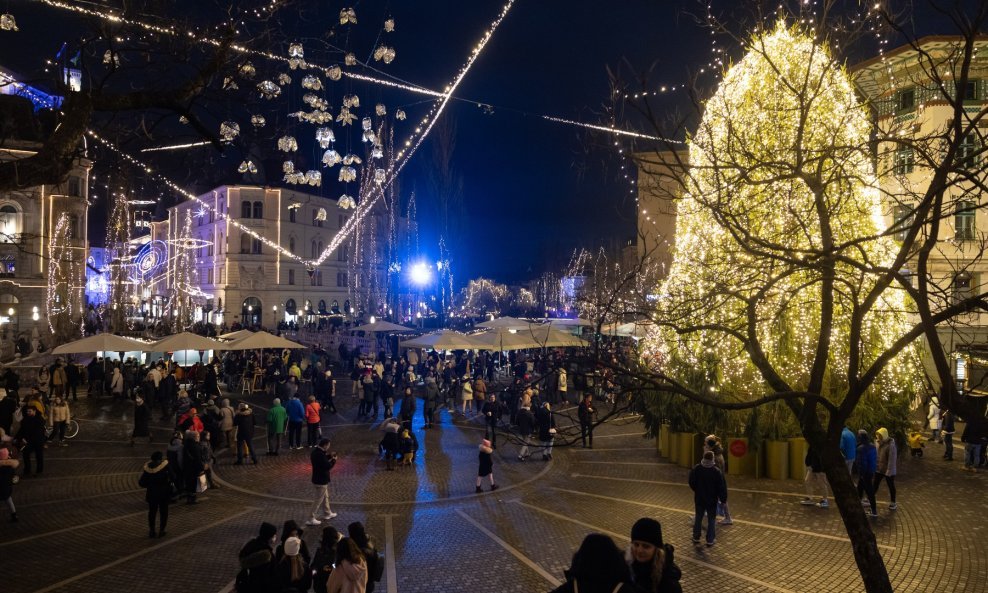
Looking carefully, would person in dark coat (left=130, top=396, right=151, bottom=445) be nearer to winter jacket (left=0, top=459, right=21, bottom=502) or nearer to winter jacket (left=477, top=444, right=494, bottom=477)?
winter jacket (left=0, top=459, right=21, bottom=502)

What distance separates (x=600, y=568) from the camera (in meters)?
3.82

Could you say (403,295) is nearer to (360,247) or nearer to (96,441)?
(360,247)

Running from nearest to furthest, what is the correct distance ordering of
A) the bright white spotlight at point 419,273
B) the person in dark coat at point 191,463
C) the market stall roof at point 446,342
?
1. the person in dark coat at point 191,463
2. the market stall roof at point 446,342
3. the bright white spotlight at point 419,273

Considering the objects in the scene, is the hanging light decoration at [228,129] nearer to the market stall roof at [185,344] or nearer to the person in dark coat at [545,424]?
the person in dark coat at [545,424]

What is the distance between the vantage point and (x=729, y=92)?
45.2 ft

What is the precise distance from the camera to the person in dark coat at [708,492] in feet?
31.7

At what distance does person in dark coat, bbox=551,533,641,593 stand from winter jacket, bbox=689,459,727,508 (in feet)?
21.1

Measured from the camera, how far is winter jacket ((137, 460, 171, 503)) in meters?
9.57

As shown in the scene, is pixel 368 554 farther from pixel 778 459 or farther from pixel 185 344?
pixel 185 344

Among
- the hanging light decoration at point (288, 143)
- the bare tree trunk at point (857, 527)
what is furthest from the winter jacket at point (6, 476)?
the bare tree trunk at point (857, 527)

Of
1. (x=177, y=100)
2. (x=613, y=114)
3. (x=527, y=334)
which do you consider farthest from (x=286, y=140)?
(x=527, y=334)

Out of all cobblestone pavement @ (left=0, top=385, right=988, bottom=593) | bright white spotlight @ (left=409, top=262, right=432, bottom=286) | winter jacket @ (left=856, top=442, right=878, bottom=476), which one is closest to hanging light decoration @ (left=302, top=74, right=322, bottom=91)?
cobblestone pavement @ (left=0, top=385, right=988, bottom=593)

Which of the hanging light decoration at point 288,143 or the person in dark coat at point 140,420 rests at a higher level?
the hanging light decoration at point 288,143

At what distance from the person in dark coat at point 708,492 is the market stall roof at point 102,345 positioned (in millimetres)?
18518
